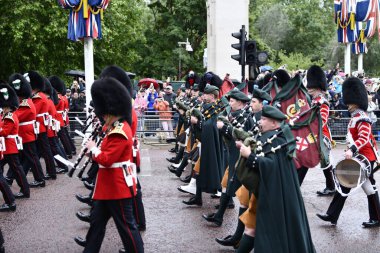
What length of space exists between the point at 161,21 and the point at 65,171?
94.5 feet

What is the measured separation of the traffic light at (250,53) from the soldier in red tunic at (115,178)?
337 inches

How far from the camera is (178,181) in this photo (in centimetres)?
1195

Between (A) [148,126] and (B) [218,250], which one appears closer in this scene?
(B) [218,250]

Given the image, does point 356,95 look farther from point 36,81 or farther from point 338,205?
point 36,81

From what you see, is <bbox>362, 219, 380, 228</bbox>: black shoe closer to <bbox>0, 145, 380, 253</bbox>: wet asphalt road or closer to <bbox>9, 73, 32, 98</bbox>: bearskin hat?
<bbox>0, 145, 380, 253</bbox>: wet asphalt road

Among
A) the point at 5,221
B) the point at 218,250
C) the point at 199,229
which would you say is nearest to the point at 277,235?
the point at 218,250

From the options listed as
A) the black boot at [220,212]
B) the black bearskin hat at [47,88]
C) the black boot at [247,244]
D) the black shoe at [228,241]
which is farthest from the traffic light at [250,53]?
the black boot at [247,244]

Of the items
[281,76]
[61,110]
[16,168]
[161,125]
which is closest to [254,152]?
[281,76]

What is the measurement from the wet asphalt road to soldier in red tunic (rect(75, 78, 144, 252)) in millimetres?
1089

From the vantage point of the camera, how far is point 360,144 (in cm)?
804

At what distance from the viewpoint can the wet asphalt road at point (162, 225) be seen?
7.44 m

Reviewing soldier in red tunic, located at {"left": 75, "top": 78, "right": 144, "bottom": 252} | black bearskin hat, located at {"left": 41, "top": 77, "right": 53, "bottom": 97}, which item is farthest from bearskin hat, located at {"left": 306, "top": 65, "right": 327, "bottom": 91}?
black bearskin hat, located at {"left": 41, "top": 77, "right": 53, "bottom": 97}

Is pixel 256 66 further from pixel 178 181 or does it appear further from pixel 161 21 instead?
pixel 161 21

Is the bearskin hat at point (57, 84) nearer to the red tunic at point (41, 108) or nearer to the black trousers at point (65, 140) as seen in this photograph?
the black trousers at point (65, 140)
